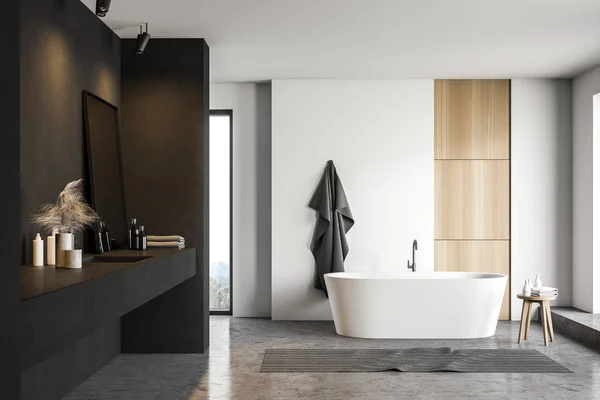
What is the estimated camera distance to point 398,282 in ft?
21.5

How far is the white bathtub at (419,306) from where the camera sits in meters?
6.57

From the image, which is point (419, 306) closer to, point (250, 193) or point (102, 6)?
point (250, 193)

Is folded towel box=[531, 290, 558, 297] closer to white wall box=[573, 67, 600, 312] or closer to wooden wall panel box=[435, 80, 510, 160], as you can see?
white wall box=[573, 67, 600, 312]

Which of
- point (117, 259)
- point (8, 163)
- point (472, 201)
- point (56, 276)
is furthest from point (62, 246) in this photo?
point (472, 201)

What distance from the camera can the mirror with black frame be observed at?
512cm

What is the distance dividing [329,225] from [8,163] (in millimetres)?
5758

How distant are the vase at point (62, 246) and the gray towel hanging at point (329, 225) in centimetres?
399

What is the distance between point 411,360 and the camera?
566 centimetres

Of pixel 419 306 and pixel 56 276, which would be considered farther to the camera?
pixel 419 306

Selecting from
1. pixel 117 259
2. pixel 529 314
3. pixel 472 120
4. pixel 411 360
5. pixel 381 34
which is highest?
pixel 381 34

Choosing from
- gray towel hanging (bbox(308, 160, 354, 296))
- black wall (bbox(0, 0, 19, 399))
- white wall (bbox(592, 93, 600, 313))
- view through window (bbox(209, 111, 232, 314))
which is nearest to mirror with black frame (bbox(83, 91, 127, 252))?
view through window (bbox(209, 111, 232, 314))

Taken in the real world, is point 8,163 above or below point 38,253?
above

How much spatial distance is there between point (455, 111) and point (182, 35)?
327cm

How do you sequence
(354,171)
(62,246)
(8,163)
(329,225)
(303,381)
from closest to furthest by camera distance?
(8,163) → (62,246) → (303,381) → (329,225) → (354,171)
